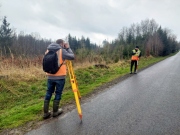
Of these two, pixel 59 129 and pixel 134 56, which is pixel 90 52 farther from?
pixel 59 129

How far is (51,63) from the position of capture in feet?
13.9

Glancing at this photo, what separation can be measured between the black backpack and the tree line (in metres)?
6.63

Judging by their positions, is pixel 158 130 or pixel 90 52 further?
pixel 90 52

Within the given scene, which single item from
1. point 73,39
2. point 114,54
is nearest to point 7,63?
point 114,54

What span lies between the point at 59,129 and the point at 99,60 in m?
13.4

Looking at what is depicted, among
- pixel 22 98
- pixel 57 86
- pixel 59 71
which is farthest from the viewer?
pixel 22 98

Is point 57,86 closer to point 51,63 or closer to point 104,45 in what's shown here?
point 51,63

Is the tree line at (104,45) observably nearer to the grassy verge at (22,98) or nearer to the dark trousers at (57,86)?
the grassy verge at (22,98)

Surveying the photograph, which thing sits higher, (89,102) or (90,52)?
(90,52)

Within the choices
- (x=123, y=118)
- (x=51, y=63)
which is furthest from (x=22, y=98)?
(x=123, y=118)

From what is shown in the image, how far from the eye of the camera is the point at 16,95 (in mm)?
7281

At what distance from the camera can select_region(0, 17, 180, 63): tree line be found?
50.8 feet

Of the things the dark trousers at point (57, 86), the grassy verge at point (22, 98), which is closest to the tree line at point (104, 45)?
the grassy verge at point (22, 98)

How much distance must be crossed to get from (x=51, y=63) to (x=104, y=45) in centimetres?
1520
